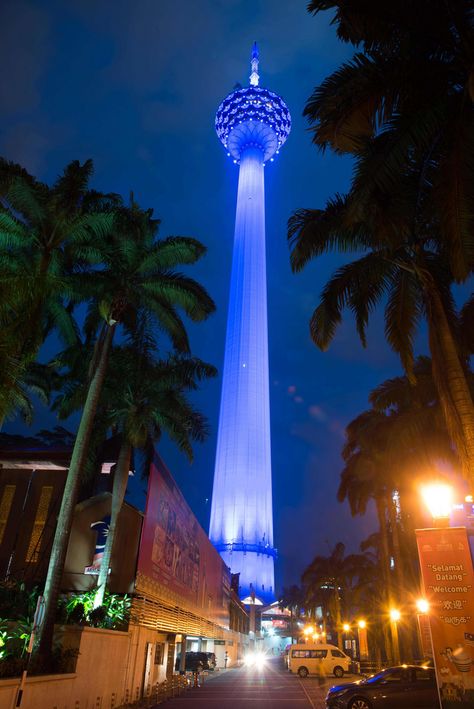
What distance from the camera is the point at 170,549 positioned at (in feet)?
73.0

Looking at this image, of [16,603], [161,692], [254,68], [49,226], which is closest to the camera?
[16,603]

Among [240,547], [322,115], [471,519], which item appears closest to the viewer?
[322,115]

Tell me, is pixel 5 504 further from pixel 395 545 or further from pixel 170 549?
pixel 395 545

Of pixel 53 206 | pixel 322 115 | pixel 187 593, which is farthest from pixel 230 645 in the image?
pixel 322 115

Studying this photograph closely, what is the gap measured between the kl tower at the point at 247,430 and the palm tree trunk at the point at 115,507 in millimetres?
66283

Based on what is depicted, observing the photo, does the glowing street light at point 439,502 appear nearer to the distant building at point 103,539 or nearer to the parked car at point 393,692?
the parked car at point 393,692

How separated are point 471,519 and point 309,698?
40.1ft

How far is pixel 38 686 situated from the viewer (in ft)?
36.3

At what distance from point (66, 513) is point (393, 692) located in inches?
449

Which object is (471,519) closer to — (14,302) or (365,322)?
(365,322)

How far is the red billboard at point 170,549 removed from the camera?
1870cm

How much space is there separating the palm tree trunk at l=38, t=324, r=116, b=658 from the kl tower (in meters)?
Answer: 69.5

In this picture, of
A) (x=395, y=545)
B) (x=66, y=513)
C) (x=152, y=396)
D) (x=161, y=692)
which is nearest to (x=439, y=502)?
(x=66, y=513)

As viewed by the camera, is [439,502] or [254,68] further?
[254,68]
